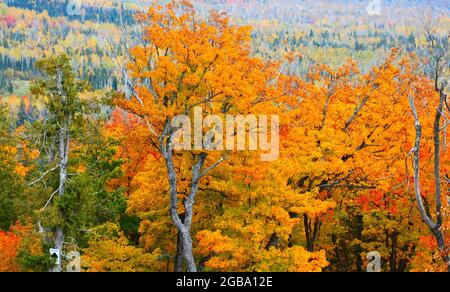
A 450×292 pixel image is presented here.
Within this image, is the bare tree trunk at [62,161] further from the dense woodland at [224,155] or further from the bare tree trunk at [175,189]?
the bare tree trunk at [175,189]

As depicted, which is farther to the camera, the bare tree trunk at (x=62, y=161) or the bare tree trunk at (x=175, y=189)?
the bare tree trunk at (x=175, y=189)

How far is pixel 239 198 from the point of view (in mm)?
24016

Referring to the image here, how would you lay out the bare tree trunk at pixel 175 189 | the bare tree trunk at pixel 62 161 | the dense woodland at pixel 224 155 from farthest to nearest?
1. the bare tree trunk at pixel 175 189
2. the bare tree trunk at pixel 62 161
3. the dense woodland at pixel 224 155

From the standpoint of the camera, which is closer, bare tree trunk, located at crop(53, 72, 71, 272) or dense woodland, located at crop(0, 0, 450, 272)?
dense woodland, located at crop(0, 0, 450, 272)

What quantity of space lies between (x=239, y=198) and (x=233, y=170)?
1.40 metres

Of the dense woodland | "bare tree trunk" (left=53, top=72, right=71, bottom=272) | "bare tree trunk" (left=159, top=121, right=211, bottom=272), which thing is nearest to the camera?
the dense woodland

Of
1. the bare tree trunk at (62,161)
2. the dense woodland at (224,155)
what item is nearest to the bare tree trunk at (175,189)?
the dense woodland at (224,155)

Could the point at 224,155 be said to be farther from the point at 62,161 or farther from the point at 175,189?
the point at 62,161

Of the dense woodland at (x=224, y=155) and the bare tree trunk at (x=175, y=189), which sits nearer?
the dense woodland at (x=224, y=155)

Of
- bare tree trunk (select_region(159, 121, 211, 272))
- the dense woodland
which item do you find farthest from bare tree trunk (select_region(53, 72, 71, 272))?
bare tree trunk (select_region(159, 121, 211, 272))

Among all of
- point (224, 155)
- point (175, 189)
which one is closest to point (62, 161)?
point (175, 189)

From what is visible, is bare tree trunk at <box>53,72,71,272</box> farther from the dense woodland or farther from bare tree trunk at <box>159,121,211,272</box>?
Result: bare tree trunk at <box>159,121,211,272</box>

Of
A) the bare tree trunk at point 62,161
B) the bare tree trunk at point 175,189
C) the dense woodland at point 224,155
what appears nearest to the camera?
the dense woodland at point 224,155
